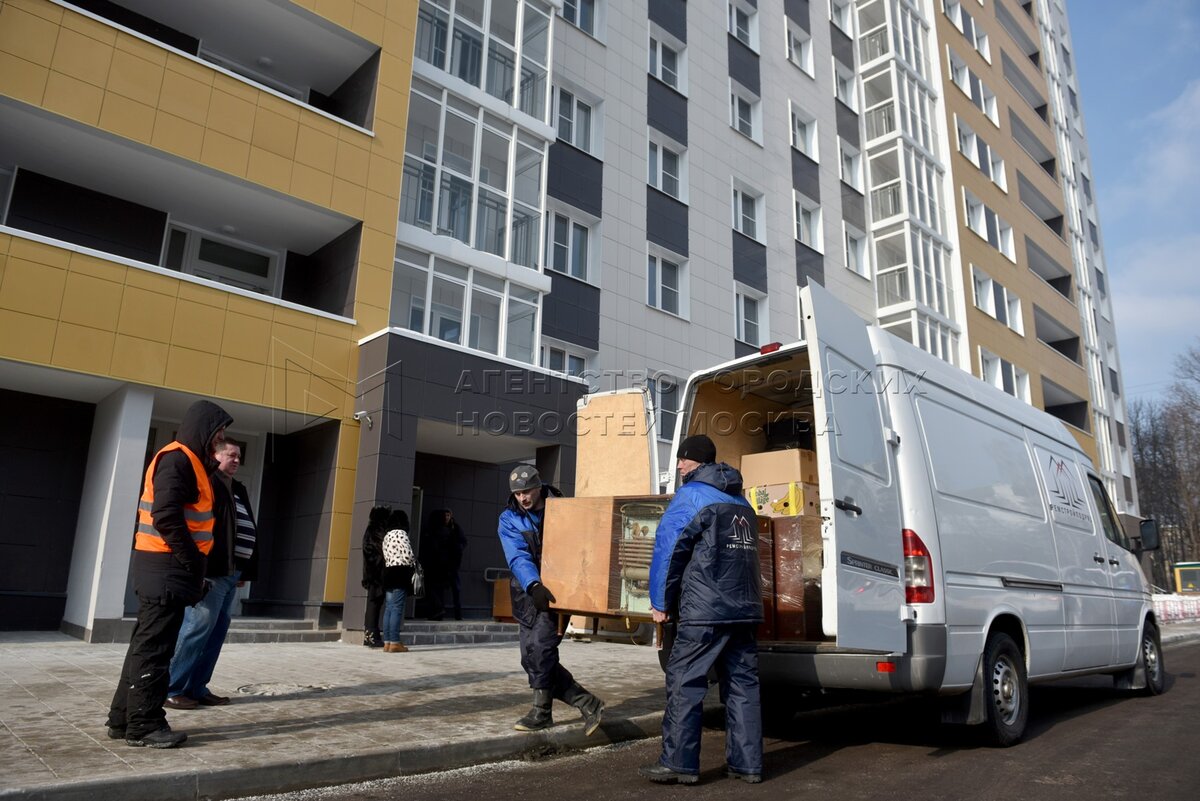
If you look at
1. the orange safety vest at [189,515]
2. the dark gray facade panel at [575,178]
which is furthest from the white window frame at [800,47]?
the orange safety vest at [189,515]

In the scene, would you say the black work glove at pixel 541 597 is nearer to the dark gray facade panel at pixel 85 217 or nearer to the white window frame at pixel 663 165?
the dark gray facade panel at pixel 85 217

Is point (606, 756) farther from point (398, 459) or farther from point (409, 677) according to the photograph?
point (398, 459)

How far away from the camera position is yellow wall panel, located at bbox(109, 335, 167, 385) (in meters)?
10.6

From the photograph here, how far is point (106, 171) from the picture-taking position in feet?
38.7

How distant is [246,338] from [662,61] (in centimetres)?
1401

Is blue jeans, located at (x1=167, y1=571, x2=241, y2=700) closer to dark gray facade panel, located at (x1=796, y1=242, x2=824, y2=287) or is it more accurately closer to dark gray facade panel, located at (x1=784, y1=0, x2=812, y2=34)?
dark gray facade panel, located at (x1=796, y1=242, x2=824, y2=287)

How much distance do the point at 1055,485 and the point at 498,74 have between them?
42.0 feet

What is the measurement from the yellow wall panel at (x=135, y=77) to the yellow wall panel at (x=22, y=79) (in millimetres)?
765

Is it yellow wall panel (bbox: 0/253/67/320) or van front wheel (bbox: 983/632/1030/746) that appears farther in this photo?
yellow wall panel (bbox: 0/253/67/320)

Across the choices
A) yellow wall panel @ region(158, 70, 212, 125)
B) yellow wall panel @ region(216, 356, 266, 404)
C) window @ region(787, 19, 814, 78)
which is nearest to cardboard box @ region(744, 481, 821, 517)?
yellow wall panel @ region(216, 356, 266, 404)

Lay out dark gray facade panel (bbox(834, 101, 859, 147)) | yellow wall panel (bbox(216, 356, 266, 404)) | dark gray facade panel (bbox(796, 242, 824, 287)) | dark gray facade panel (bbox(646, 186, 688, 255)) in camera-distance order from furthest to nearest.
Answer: dark gray facade panel (bbox(834, 101, 859, 147)) → dark gray facade panel (bbox(796, 242, 824, 287)) → dark gray facade panel (bbox(646, 186, 688, 255)) → yellow wall panel (bbox(216, 356, 266, 404))

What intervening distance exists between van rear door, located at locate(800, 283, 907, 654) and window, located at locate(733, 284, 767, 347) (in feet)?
52.4

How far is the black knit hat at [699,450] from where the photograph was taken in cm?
504

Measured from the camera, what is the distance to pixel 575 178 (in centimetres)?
1803
